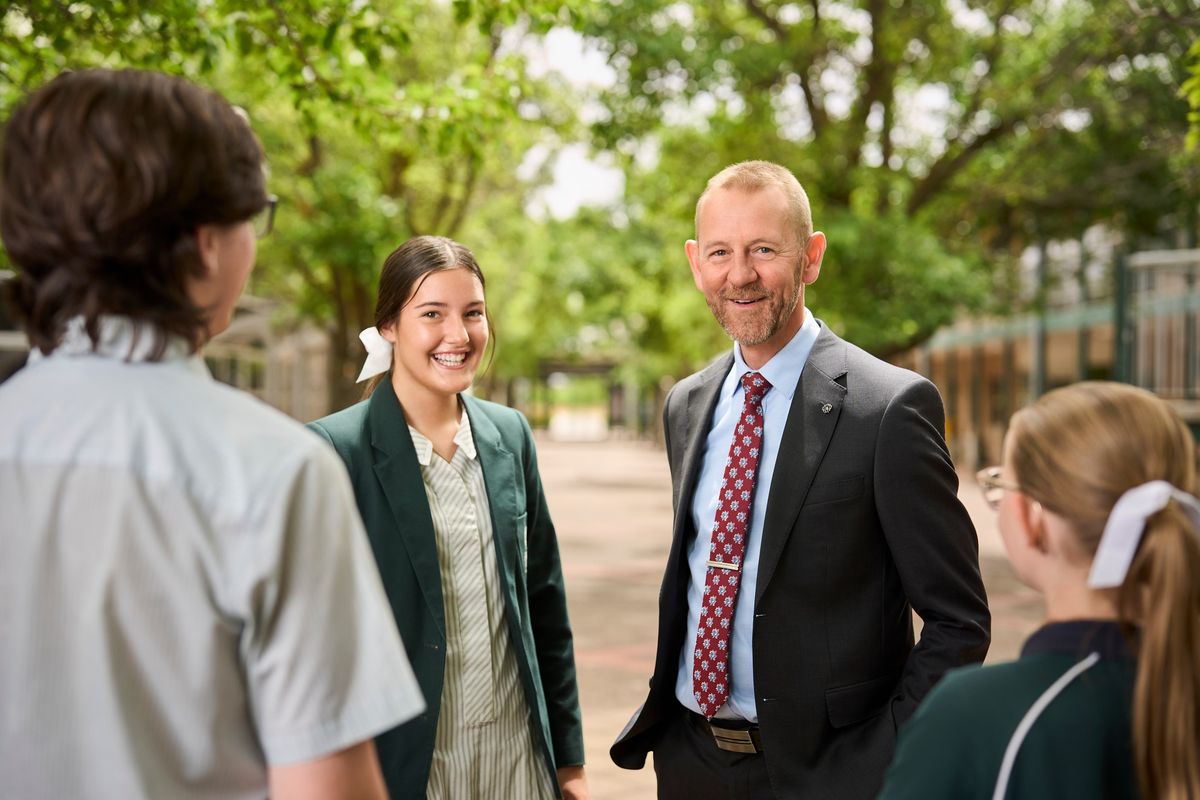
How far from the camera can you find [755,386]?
9.75 feet

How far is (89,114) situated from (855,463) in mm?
1875

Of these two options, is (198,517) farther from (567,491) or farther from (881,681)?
(567,491)

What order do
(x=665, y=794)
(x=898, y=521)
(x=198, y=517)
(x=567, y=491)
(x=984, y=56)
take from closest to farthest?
(x=198, y=517) → (x=898, y=521) → (x=665, y=794) → (x=984, y=56) → (x=567, y=491)

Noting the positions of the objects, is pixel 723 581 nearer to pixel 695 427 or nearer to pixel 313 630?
pixel 695 427

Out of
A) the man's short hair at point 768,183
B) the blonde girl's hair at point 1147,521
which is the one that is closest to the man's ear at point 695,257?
the man's short hair at point 768,183

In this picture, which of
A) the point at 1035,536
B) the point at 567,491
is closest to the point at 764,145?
the point at 567,491

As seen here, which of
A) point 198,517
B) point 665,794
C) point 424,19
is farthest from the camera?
point 424,19

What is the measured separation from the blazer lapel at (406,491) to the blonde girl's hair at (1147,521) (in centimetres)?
134

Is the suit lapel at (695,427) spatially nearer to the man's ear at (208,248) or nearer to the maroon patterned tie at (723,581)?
the maroon patterned tie at (723,581)

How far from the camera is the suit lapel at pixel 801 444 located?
2709mm

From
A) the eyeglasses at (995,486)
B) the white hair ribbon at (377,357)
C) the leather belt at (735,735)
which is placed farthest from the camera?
the white hair ribbon at (377,357)

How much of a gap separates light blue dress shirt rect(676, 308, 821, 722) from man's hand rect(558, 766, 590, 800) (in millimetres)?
306

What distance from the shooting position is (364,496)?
264 cm

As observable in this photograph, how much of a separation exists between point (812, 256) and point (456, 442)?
1029 millimetres
